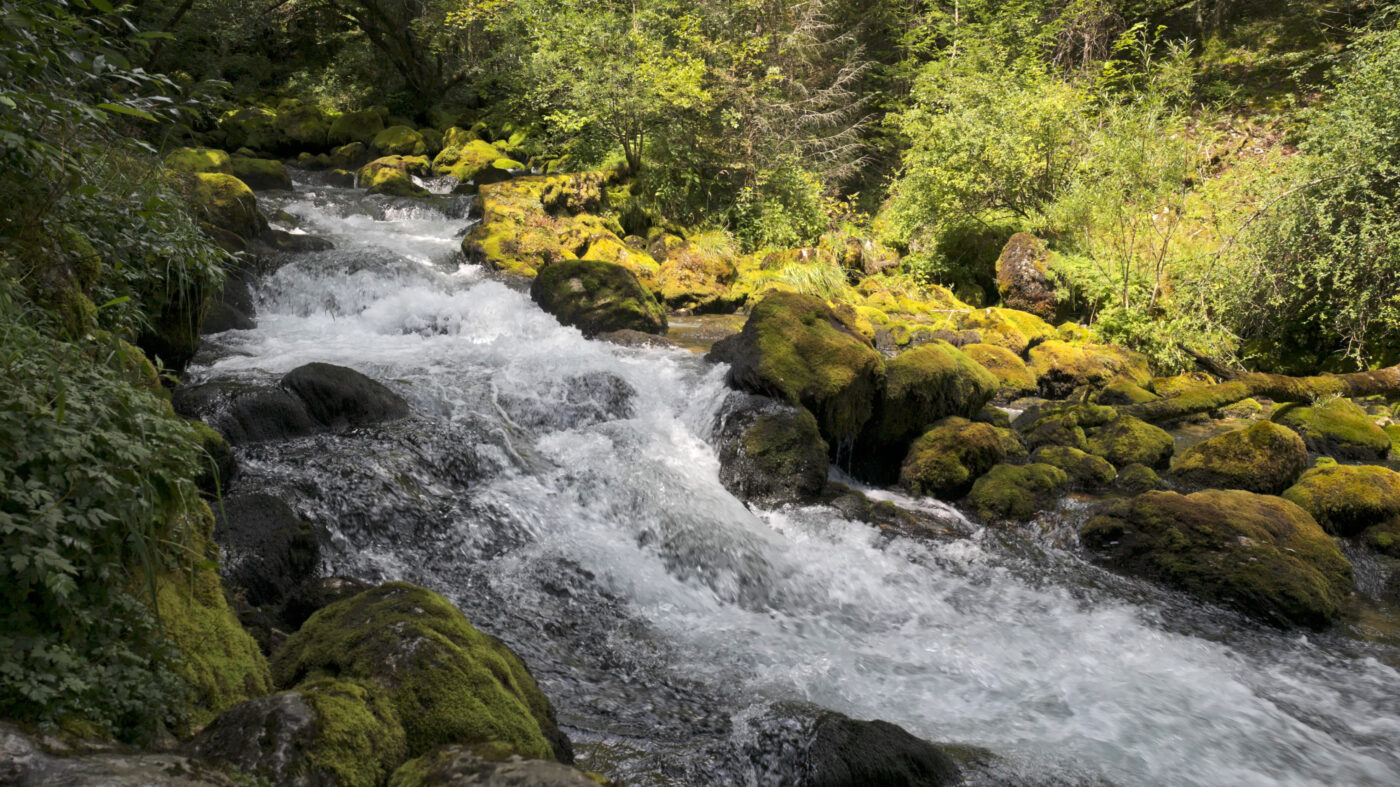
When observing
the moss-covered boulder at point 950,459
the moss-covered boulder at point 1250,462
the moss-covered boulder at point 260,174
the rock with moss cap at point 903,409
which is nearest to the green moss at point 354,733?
the moss-covered boulder at point 950,459

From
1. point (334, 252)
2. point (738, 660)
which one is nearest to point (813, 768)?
point (738, 660)

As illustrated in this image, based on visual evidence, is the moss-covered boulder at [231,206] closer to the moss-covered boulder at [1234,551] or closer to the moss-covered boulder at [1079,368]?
the moss-covered boulder at [1234,551]

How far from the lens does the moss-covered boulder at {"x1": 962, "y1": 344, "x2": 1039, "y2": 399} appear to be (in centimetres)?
1248

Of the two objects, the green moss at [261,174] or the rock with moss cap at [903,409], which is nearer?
the rock with moss cap at [903,409]

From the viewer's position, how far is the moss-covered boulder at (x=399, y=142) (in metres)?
23.6

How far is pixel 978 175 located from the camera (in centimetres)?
1775

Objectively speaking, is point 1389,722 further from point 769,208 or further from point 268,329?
point 769,208

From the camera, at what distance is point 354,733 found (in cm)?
252

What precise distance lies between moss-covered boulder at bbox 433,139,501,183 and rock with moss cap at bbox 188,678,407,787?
21.1m

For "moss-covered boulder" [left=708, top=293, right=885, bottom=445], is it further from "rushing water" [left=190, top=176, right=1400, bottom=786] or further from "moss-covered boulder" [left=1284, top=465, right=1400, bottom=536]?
"moss-covered boulder" [left=1284, top=465, right=1400, bottom=536]

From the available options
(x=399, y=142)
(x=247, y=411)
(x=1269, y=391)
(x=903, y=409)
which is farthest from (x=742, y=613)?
(x=399, y=142)

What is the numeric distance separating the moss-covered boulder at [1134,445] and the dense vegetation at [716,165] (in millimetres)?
5644

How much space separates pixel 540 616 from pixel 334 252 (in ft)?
35.5

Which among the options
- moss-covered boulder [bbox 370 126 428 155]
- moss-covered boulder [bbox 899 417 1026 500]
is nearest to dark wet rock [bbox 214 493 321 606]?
moss-covered boulder [bbox 899 417 1026 500]
